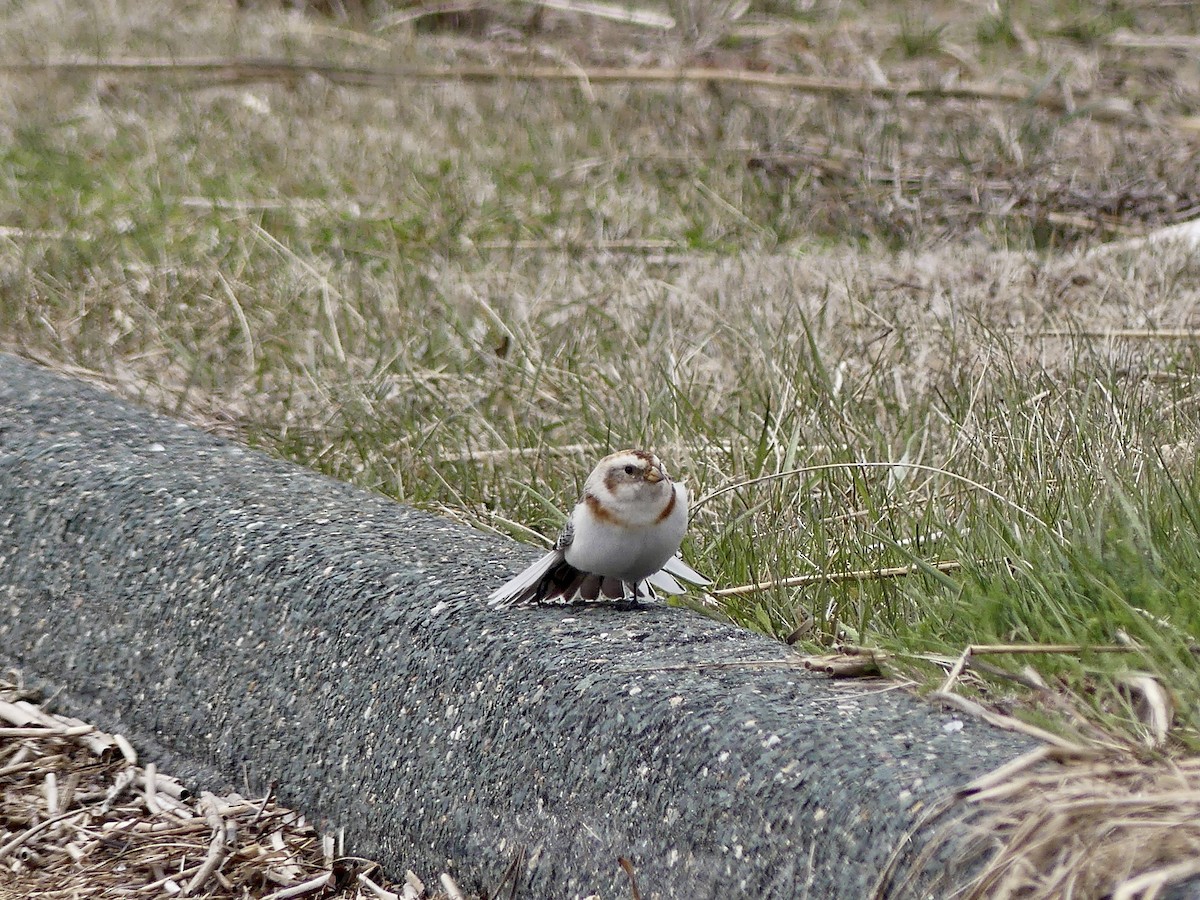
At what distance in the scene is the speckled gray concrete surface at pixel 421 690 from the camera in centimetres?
193

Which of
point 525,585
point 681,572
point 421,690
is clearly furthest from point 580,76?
point 421,690

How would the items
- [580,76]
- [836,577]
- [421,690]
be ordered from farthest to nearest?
[580,76] → [836,577] → [421,690]

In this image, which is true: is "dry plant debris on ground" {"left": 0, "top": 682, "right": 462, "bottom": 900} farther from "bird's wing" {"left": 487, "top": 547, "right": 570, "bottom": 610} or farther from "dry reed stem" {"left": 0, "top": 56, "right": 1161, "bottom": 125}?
"dry reed stem" {"left": 0, "top": 56, "right": 1161, "bottom": 125}

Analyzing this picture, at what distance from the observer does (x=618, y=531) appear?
248cm

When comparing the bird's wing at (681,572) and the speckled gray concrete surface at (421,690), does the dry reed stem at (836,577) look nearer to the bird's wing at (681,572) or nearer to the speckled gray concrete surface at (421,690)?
the bird's wing at (681,572)

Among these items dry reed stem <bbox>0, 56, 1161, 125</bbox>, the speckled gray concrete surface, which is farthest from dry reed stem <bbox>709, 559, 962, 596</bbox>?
dry reed stem <bbox>0, 56, 1161, 125</bbox>

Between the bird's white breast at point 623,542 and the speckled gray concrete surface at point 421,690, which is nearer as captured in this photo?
the speckled gray concrete surface at point 421,690

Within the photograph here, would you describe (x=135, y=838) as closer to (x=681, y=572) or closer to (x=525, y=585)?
(x=525, y=585)

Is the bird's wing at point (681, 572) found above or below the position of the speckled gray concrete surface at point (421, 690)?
above

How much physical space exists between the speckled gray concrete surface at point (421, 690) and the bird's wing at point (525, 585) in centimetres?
4

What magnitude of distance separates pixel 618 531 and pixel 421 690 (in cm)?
39

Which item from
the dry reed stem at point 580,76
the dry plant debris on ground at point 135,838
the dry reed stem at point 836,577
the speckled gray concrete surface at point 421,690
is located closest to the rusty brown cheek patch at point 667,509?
the speckled gray concrete surface at point 421,690

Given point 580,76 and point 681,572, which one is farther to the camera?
point 580,76

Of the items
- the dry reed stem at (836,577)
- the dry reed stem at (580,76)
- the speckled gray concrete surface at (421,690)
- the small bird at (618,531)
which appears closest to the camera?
the speckled gray concrete surface at (421,690)
